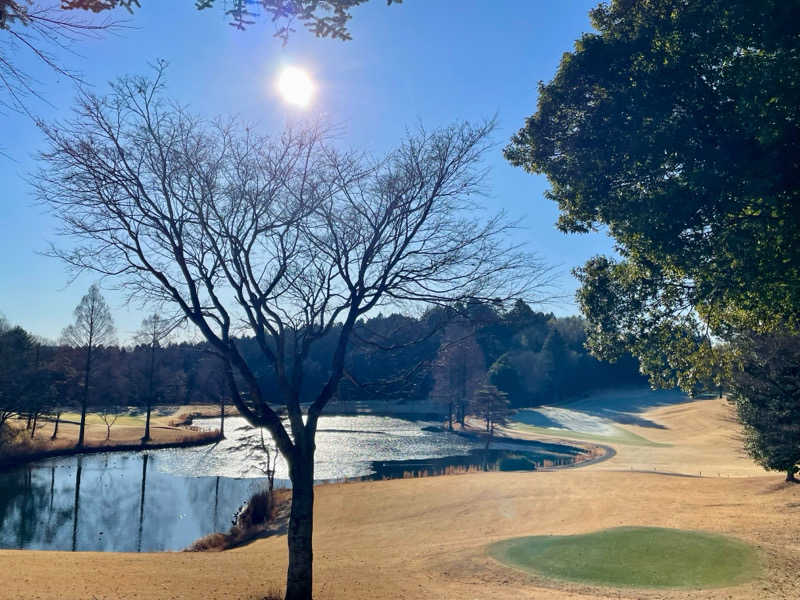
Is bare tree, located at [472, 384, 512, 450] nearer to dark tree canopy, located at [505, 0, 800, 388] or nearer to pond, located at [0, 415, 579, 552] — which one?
pond, located at [0, 415, 579, 552]

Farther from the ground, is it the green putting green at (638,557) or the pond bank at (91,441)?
the green putting green at (638,557)

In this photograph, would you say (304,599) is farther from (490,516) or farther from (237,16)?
(490,516)

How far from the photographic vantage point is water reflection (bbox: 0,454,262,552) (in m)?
19.9

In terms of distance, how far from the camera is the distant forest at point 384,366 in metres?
9.67

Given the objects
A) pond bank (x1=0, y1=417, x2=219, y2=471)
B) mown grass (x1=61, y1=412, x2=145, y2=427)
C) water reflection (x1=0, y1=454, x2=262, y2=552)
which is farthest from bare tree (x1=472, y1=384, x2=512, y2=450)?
mown grass (x1=61, y1=412, x2=145, y2=427)

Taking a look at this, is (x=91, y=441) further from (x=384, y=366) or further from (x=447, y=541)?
(x=447, y=541)

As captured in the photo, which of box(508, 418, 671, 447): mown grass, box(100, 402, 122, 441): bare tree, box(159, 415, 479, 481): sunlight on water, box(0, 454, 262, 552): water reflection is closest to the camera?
box(0, 454, 262, 552): water reflection

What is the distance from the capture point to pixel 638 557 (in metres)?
11.9

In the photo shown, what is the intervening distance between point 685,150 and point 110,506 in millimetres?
26595

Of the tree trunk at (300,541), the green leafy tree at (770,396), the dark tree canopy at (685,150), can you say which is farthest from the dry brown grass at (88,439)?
the green leafy tree at (770,396)

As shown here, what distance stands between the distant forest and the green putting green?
15.8 ft

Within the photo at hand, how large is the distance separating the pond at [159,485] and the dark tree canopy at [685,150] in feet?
57.4

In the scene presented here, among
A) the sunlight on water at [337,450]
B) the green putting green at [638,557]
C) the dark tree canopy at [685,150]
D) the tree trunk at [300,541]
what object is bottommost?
the sunlight on water at [337,450]

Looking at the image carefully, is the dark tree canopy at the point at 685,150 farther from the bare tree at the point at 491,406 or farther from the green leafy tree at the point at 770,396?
the bare tree at the point at 491,406
